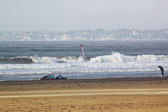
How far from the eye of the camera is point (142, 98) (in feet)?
42.0

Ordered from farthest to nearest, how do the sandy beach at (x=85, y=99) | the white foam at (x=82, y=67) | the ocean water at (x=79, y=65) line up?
the white foam at (x=82, y=67) → the ocean water at (x=79, y=65) → the sandy beach at (x=85, y=99)

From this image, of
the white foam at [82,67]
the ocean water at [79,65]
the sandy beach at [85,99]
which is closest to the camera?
the sandy beach at [85,99]

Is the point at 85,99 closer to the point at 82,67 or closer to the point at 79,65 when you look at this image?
the point at 82,67

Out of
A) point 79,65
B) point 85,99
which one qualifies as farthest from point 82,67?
point 85,99

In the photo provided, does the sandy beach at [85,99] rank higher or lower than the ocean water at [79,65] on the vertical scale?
lower

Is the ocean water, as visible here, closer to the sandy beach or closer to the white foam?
the white foam

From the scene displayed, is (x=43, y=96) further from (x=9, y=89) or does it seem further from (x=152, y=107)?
(x=152, y=107)

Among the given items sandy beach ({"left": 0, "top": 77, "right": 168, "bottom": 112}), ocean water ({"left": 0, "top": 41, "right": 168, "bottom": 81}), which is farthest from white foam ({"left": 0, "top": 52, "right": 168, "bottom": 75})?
sandy beach ({"left": 0, "top": 77, "right": 168, "bottom": 112})

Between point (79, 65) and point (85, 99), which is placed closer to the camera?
point (85, 99)

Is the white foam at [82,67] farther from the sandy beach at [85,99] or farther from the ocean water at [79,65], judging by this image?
the sandy beach at [85,99]

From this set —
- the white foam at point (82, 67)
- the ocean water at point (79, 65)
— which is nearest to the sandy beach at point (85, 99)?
the ocean water at point (79, 65)

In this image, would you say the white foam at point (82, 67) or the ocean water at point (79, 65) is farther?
the white foam at point (82, 67)

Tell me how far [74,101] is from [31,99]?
1.75 metres

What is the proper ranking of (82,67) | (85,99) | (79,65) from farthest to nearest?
(79,65) < (82,67) < (85,99)
